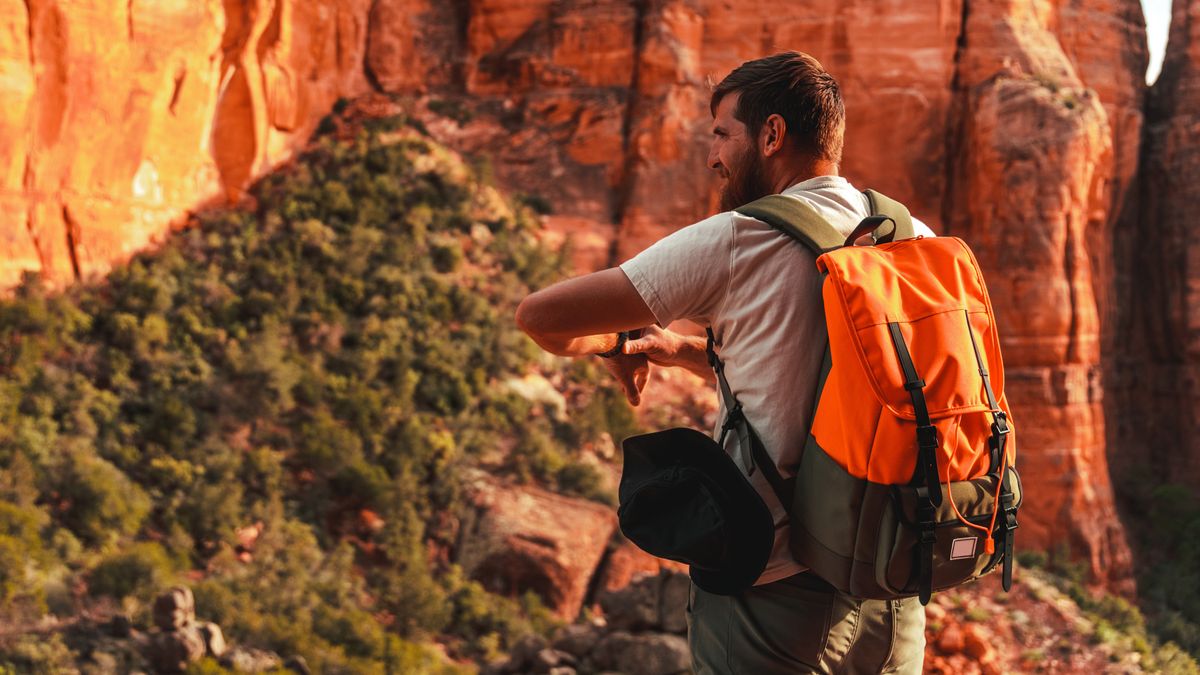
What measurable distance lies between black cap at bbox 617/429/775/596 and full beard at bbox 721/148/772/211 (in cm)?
45

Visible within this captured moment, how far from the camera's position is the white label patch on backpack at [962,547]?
163cm

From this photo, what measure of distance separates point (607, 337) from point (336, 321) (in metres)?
12.7

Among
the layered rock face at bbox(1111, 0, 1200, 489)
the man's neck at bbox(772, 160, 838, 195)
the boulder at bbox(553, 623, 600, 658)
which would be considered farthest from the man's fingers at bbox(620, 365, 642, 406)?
the layered rock face at bbox(1111, 0, 1200, 489)

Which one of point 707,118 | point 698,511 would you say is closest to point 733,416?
point 698,511

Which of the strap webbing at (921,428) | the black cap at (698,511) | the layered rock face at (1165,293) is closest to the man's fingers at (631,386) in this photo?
the black cap at (698,511)

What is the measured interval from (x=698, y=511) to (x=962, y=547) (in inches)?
16.6

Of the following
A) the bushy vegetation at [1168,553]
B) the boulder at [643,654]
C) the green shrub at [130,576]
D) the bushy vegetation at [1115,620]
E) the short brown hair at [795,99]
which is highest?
the short brown hair at [795,99]

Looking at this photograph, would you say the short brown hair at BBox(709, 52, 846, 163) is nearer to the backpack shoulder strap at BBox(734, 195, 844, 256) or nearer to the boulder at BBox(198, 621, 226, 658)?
the backpack shoulder strap at BBox(734, 195, 844, 256)

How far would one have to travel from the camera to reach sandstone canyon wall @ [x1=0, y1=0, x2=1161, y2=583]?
1692 cm

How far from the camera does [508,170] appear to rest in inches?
728

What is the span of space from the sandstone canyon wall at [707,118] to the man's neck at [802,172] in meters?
15.0

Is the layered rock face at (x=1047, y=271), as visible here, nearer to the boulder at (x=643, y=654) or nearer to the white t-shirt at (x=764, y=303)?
the boulder at (x=643, y=654)

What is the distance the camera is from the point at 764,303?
1.76 metres

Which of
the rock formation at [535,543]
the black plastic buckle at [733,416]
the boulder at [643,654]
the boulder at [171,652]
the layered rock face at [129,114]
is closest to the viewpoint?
the black plastic buckle at [733,416]
